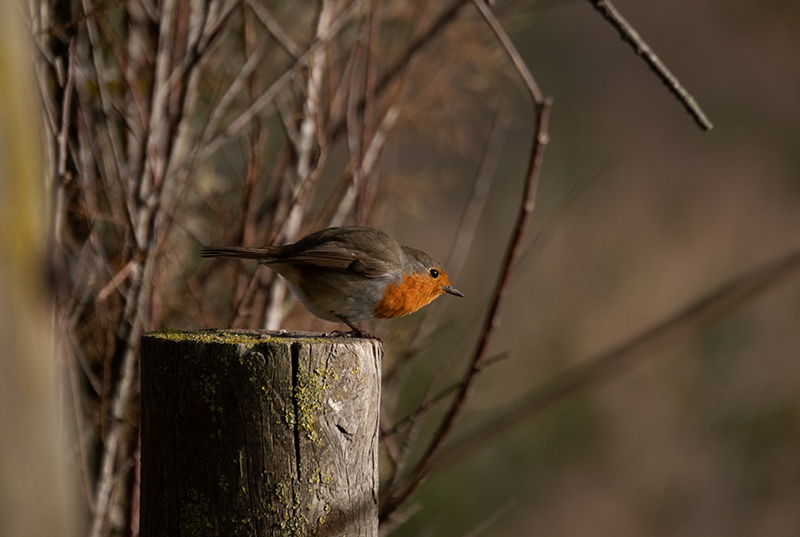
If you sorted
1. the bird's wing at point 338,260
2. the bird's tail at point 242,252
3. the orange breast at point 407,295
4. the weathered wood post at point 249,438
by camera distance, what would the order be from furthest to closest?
the orange breast at point 407,295 → the bird's wing at point 338,260 → the bird's tail at point 242,252 → the weathered wood post at point 249,438

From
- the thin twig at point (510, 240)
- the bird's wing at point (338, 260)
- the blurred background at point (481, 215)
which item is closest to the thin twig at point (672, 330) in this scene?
the thin twig at point (510, 240)

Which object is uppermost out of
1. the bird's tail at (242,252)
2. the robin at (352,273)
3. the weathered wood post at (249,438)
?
the bird's tail at (242,252)

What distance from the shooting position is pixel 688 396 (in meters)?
9.10

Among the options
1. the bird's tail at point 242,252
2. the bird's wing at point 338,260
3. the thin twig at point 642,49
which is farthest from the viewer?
the bird's wing at point 338,260

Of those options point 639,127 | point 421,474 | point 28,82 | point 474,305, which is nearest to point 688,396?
point 474,305

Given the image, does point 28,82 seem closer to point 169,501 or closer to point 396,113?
point 169,501

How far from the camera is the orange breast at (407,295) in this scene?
248 centimetres

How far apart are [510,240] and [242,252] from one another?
2.61ft

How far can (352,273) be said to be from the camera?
2404 mm

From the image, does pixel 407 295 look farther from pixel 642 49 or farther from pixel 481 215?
pixel 481 215

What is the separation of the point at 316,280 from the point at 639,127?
33.6 ft

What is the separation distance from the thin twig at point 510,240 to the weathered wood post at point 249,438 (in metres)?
0.44

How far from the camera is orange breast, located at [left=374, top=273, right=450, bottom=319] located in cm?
248

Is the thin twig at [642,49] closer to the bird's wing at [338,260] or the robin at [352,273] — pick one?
the robin at [352,273]
